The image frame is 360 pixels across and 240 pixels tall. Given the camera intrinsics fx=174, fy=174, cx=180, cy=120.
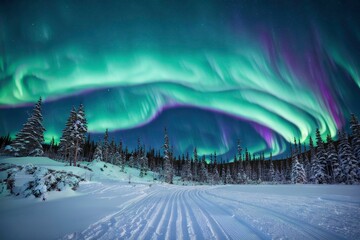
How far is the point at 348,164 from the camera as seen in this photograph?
1331 inches

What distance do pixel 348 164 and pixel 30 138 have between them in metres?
62.4

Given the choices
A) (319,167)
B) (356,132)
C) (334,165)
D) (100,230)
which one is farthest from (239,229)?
(319,167)

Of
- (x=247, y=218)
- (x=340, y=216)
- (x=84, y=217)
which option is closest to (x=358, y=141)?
(x=340, y=216)

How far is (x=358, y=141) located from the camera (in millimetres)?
34031

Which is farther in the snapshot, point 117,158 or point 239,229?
point 117,158

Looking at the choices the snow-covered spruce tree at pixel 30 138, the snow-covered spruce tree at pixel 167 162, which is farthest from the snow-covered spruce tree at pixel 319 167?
the snow-covered spruce tree at pixel 30 138

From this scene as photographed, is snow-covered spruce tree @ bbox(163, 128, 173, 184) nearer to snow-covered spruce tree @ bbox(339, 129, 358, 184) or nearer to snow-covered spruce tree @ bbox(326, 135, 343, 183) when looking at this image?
snow-covered spruce tree @ bbox(326, 135, 343, 183)

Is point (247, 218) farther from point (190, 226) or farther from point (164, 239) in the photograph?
point (164, 239)

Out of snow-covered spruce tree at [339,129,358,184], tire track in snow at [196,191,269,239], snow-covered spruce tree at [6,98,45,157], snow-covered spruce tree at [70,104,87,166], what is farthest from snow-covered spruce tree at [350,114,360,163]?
snow-covered spruce tree at [6,98,45,157]

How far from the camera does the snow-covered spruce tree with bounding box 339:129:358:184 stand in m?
32.7

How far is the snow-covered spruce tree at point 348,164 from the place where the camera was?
3269cm

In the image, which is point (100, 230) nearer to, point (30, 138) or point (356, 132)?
point (30, 138)

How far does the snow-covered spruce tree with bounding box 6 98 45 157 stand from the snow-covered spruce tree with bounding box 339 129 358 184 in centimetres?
6103

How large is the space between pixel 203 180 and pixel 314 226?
3426 inches
